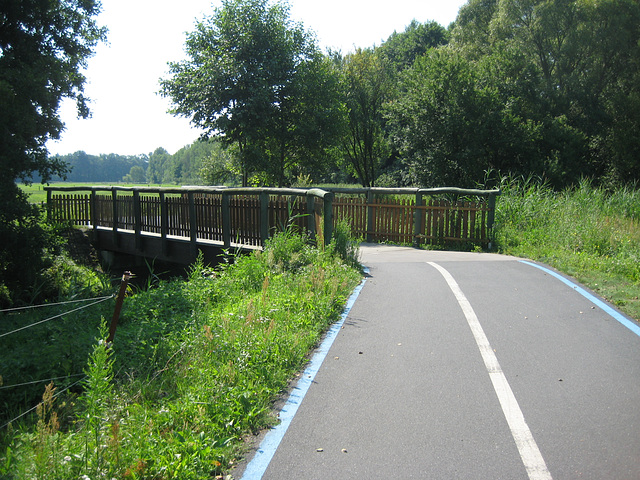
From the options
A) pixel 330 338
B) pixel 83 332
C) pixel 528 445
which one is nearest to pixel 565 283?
pixel 330 338

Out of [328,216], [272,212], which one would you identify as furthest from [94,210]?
[328,216]

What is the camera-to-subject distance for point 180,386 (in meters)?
4.64

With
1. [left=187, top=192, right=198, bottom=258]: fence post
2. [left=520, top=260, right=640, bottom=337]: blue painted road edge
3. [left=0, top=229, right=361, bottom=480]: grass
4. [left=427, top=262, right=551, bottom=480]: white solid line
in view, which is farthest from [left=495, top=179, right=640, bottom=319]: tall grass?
[left=187, top=192, right=198, bottom=258]: fence post

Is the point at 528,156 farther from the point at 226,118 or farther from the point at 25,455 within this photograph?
the point at 25,455

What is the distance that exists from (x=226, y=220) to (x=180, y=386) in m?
9.07

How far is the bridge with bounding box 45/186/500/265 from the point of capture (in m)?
12.1

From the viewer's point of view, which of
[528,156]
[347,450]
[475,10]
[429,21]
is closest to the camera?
[347,450]

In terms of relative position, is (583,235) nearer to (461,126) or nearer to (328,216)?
(328,216)

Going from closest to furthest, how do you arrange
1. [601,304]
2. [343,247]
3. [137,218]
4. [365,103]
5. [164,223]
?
[601,304] < [343,247] < [164,223] < [137,218] < [365,103]

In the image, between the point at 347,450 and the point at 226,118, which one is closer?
the point at 347,450

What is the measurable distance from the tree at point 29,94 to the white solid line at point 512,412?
12.6 metres

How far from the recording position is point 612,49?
113 feet

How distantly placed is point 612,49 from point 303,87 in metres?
21.4

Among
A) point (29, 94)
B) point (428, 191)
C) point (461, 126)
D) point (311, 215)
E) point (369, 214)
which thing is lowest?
point (369, 214)
